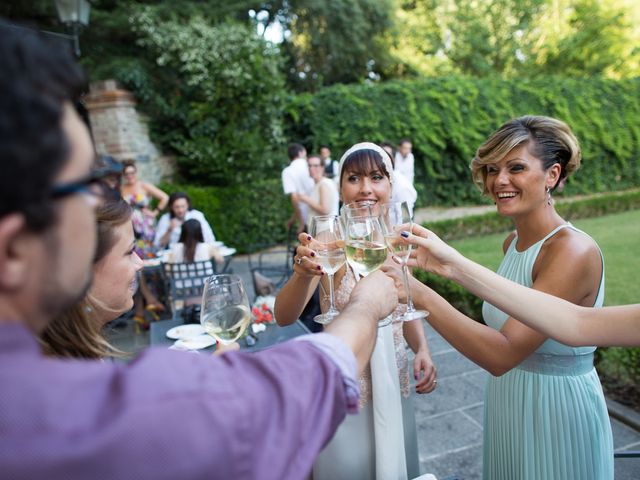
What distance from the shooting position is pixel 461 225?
12.0m

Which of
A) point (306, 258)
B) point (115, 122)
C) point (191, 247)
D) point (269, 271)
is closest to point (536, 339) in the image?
point (306, 258)

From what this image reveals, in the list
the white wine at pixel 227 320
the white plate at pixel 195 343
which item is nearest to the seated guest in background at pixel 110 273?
the white wine at pixel 227 320

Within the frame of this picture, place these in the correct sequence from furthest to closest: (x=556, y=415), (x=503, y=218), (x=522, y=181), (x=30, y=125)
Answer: (x=503, y=218) < (x=522, y=181) < (x=556, y=415) < (x=30, y=125)

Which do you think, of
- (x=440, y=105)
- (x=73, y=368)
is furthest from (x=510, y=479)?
(x=440, y=105)

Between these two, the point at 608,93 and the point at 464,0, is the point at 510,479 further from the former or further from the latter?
the point at 464,0

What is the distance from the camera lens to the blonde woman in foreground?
5.15 ft

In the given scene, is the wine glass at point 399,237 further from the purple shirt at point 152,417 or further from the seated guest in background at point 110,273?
the seated guest in background at point 110,273

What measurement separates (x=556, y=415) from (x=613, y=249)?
852 cm

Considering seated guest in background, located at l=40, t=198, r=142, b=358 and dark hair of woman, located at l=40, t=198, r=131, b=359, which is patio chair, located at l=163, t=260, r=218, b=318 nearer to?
seated guest in background, located at l=40, t=198, r=142, b=358

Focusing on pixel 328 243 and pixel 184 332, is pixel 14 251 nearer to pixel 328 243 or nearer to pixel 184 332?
pixel 328 243

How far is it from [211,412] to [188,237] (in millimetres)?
5307

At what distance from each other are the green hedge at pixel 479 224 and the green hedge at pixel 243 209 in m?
3.93

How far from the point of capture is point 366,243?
4.94ft

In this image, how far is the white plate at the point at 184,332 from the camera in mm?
3273
